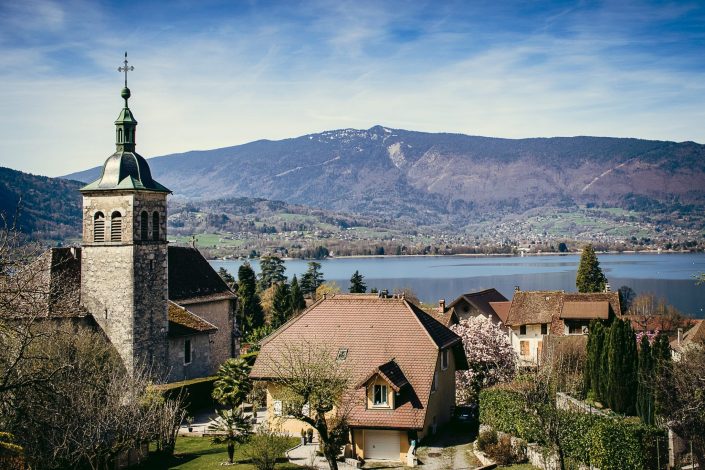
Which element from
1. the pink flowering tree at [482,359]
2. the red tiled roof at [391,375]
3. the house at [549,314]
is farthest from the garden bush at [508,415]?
the house at [549,314]

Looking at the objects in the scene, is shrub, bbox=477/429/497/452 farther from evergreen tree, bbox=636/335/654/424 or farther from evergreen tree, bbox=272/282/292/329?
evergreen tree, bbox=272/282/292/329

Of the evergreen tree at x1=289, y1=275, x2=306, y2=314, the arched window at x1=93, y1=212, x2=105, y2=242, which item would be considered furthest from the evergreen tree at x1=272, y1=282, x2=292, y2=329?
the arched window at x1=93, y1=212, x2=105, y2=242

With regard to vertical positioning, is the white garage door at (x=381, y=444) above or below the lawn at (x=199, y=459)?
above

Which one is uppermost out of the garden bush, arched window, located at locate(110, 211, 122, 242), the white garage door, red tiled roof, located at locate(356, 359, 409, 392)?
arched window, located at locate(110, 211, 122, 242)

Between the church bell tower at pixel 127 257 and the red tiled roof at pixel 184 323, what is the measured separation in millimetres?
1723

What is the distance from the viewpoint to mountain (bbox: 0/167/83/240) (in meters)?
112

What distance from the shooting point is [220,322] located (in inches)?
1871

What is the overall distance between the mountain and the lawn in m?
76.7

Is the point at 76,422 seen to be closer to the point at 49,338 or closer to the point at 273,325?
the point at 49,338

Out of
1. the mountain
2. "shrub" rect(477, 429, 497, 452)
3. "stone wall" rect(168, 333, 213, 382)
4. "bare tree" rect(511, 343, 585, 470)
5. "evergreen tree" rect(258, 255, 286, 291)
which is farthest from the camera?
the mountain

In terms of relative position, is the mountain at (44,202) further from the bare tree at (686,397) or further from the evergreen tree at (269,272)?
the bare tree at (686,397)

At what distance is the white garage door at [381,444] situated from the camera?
95.7 feet

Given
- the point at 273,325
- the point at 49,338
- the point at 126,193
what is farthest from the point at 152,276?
the point at 273,325

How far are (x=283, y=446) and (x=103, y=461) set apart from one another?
5882 millimetres
